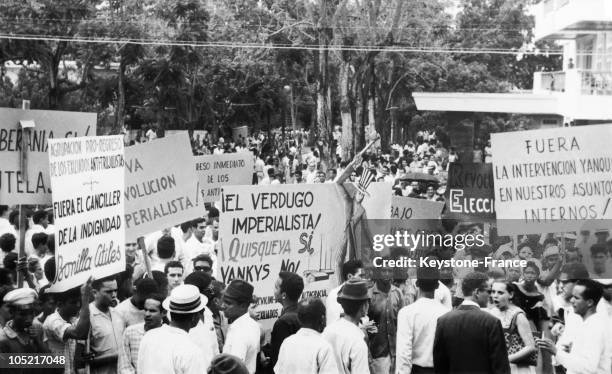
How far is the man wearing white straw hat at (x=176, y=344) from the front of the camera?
567 centimetres

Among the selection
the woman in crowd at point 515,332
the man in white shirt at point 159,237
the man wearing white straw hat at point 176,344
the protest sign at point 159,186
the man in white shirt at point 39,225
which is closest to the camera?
the man wearing white straw hat at point 176,344

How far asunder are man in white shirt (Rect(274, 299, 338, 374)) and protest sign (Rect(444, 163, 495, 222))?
3.44 meters

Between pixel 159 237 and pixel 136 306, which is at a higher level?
pixel 136 306

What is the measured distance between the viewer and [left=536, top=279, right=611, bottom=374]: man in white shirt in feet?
21.6

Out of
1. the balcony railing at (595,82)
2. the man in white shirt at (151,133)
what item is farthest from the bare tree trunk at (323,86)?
the man in white shirt at (151,133)

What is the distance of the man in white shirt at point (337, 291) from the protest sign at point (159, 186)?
174cm

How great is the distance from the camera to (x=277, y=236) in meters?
8.71

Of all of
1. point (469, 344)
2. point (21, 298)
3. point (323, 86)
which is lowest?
point (323, 86)

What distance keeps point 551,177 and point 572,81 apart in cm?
2593

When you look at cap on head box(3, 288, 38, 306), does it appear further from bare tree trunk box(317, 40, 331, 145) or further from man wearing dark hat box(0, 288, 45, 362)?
bare tree trunk box(317, 40, 331, 145)

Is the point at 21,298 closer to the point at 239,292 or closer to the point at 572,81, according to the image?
the point at 239,292

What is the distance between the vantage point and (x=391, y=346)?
8094mm

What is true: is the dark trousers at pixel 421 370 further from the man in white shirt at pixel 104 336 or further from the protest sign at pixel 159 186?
the protest sign at pixel 159 186

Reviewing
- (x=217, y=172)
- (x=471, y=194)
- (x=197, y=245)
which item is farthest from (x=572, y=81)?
(x=471, y=194)
